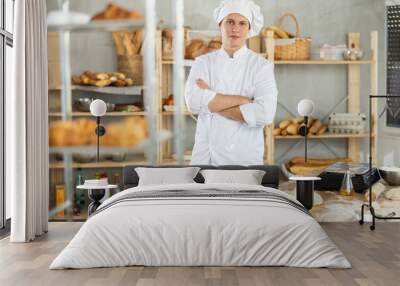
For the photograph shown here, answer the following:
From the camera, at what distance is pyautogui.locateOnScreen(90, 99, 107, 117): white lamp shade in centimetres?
714

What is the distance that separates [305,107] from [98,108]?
2091mm

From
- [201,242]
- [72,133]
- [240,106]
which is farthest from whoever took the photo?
[72,133]

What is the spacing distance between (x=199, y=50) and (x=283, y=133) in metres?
1.24

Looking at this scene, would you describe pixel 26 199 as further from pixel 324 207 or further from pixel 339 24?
pixel 339 24

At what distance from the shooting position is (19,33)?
5.98m

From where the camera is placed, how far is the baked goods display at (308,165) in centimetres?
747

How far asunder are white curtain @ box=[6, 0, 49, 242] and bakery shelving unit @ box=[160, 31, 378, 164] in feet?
4.86

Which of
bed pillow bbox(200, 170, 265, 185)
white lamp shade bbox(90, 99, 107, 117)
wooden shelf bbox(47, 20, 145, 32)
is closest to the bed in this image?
bed pillow bbox(200, 170, 265, 185)

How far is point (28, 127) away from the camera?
6102mm

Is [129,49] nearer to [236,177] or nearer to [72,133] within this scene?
[72,133]

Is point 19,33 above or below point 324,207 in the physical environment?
above

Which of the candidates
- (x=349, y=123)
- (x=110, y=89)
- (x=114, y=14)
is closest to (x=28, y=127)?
(x=110, y=89)

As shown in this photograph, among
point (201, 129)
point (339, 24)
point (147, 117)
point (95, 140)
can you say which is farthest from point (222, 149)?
point (339, 24)

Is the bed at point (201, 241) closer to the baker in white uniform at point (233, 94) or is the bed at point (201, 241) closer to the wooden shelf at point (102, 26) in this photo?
the baker in white uniform at point (233, 94)
